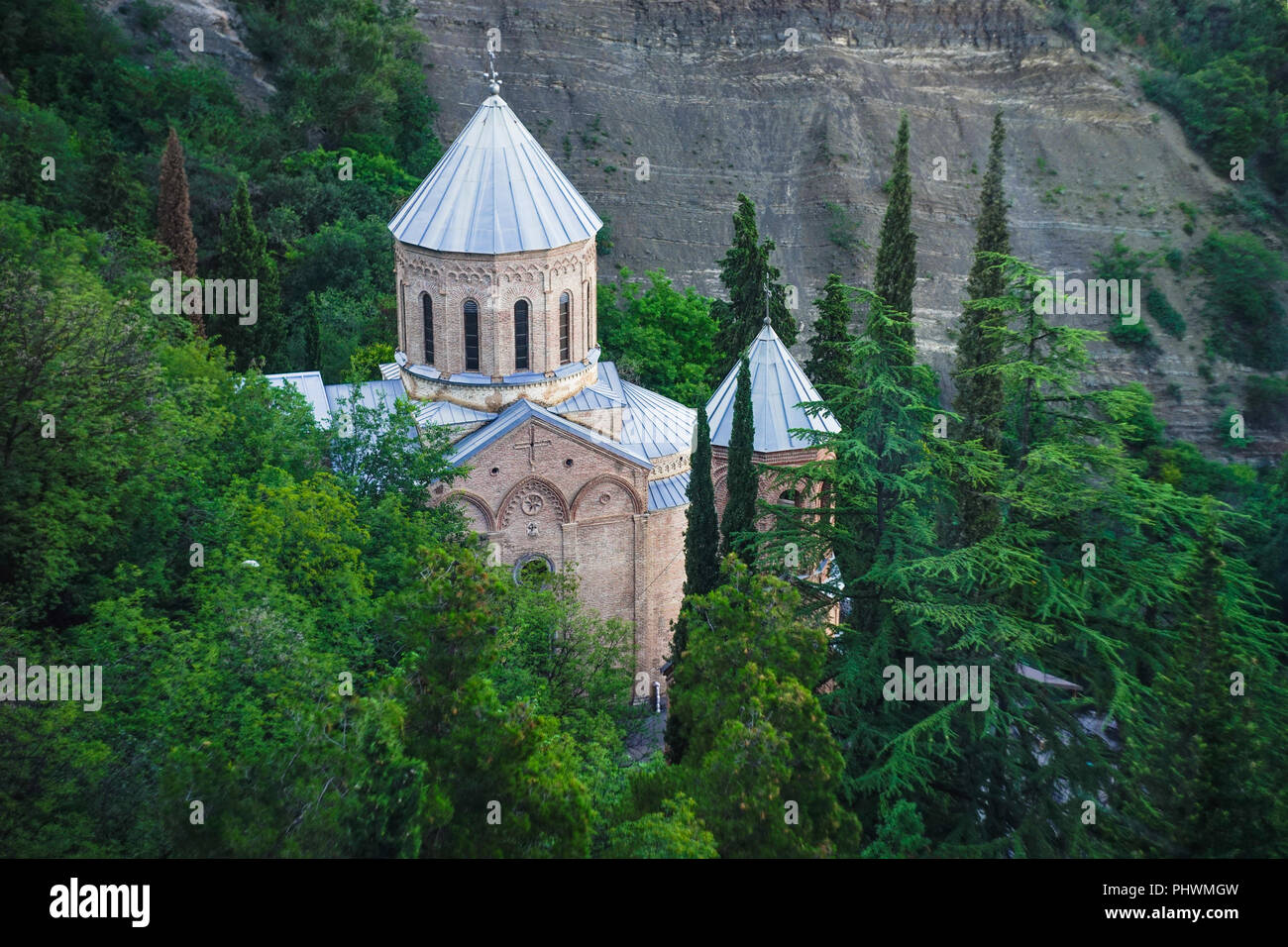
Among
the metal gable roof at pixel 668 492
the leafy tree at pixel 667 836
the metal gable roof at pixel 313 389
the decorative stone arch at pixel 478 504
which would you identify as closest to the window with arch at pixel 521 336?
the decorative stone arch at pixel 478 504

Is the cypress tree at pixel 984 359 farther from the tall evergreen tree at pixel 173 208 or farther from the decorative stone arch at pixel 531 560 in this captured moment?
the tall evergreen tree at pixel 173 208

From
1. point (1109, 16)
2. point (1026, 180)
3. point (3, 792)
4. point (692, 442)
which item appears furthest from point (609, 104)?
point (3, 792)

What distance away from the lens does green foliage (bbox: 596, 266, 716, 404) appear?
41156mm

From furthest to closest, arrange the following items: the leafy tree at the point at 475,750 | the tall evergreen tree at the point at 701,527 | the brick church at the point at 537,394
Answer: the brick church at the point at 537,394
the tall evergreen tree at the point at 701,527
the leafy tree at the point at 475,750

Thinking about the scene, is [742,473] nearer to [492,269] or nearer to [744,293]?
[492,269]

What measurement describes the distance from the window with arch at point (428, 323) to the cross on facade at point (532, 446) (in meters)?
3.29

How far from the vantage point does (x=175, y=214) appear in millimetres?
40469

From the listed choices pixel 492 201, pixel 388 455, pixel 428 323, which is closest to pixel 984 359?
pixel 492 201

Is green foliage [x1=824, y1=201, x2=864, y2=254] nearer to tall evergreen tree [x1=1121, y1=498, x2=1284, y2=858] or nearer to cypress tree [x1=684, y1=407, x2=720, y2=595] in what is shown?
cypress tree [x1=684, y1=407, x2=720, y2=595]

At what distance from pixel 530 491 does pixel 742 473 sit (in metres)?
4.71

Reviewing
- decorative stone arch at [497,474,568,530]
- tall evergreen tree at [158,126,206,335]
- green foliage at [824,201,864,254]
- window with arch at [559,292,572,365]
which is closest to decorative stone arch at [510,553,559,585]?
decorative stone arch at [497,474,568,530]

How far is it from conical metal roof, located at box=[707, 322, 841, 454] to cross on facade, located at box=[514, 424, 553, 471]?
11.6ft

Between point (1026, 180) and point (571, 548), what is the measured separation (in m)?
38.9

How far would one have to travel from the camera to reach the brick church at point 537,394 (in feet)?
96.1
